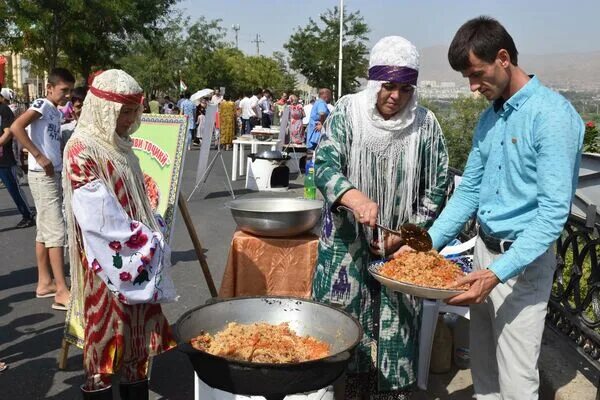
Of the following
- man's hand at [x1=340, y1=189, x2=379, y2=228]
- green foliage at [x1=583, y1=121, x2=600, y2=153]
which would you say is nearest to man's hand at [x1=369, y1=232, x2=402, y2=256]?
man's hand at [x1=340, y1=189, x2=379, y2=228]

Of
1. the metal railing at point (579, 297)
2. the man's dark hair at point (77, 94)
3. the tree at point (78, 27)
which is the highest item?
the tree at point (78, 27)

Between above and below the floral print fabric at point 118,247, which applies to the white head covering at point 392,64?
above

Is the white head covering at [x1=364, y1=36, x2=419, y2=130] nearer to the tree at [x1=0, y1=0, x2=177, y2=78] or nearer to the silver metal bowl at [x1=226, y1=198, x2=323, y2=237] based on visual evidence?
the silver metal bowl at [x1=226, y1=198, x2=323, y2=237]

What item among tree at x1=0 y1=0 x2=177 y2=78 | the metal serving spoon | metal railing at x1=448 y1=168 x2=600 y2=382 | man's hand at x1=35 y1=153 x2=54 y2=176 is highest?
tree at x1=0 y1=0 x2=177 y2=78

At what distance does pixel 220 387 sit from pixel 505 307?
121cm

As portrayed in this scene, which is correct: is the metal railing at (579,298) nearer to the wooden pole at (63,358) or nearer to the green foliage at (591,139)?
the wooden pole at (63,358)

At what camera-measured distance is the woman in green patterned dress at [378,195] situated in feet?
8.85

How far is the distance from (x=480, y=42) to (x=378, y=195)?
0.94 metres

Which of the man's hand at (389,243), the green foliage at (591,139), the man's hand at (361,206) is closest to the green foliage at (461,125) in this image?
the green foliage at (591,139)

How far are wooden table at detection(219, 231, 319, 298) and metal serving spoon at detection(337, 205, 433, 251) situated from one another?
1172 mm

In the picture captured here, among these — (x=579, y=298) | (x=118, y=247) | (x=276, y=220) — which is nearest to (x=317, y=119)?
(x=276, y=220)

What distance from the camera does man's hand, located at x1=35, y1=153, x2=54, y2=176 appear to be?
15.4ft

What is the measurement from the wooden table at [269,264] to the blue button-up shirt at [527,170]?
1618 mm

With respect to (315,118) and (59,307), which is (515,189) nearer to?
(59,307)
